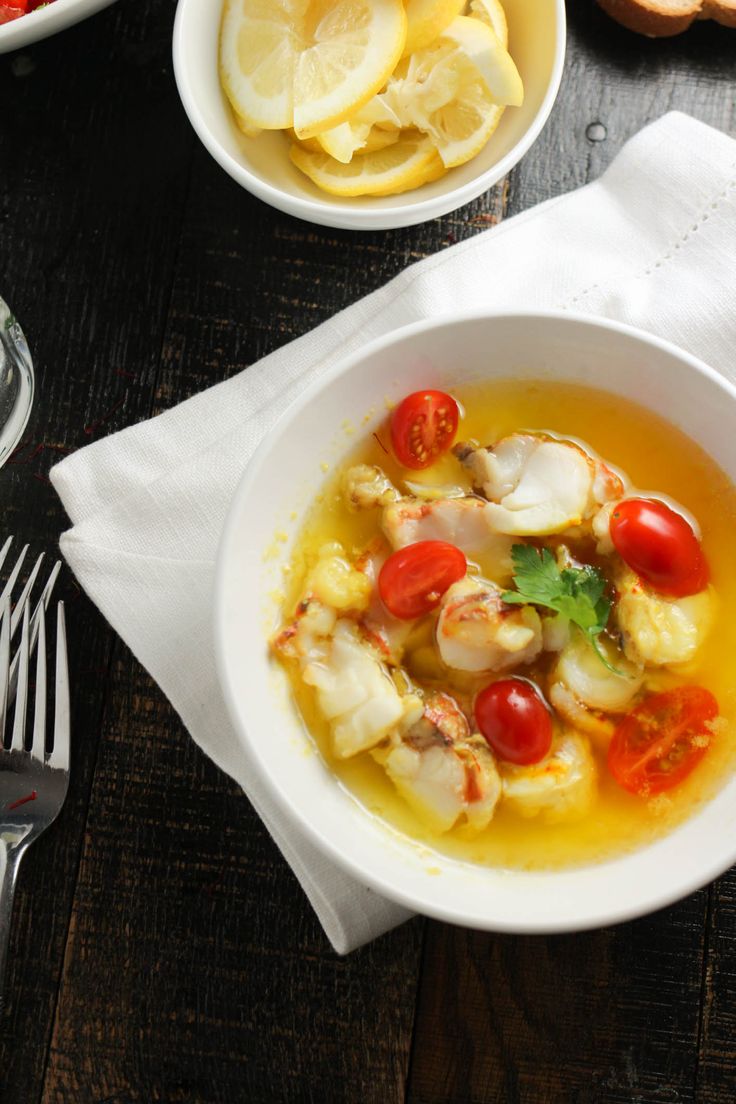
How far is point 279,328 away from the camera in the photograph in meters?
1.97

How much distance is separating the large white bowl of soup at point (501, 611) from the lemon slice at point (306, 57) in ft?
1.54

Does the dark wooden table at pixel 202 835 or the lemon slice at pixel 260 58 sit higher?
the lemon slice at pixel 260 58

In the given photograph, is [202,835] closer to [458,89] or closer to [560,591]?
[560,591]

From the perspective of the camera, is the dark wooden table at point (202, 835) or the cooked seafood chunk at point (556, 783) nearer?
the cooked seafood chunk at point (556, 783)

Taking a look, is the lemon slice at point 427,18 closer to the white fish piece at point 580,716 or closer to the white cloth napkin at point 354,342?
the white cloth napkin at point 354,342

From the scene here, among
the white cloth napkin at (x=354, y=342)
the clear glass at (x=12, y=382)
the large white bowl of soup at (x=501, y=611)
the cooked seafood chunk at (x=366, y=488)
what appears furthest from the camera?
the clear glass at (x=12, y=382)

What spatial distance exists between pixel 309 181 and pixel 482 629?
0.89 m

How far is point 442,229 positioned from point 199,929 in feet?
4.57

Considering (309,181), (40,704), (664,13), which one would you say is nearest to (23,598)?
(40,704)

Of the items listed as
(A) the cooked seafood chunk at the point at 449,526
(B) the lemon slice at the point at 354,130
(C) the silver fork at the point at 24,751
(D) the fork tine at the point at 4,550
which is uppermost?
(B) the lemon slice at the point at 354,130

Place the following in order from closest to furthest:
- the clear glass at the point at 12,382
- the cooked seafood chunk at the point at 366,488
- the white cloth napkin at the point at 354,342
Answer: the cooked seafood chunk at the point at 366,488 < the white cloth napkin at the point at 354,342 < the clear glass at the point at 12,382

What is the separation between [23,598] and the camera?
1896mm

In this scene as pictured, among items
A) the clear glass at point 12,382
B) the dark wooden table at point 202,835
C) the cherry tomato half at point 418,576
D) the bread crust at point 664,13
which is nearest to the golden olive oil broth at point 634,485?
the cherry tomato half at point 418,576

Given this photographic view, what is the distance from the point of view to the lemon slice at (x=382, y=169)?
5.85 feet
